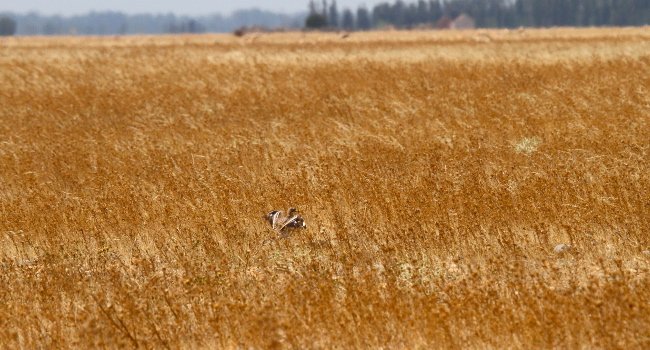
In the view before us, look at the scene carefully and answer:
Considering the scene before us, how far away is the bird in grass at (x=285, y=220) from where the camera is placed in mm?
8906

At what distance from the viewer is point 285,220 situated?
9055 mm

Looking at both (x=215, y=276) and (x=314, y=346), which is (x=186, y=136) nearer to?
(x=215, y=276)

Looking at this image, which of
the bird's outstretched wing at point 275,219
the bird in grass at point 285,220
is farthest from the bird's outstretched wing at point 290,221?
the bird's outstretched wing at point 275,219

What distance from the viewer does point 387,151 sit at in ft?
40.5

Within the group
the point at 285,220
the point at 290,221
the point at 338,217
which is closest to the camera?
the point at 290,221

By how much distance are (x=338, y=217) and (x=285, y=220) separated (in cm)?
61

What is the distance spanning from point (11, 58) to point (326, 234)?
19.8m

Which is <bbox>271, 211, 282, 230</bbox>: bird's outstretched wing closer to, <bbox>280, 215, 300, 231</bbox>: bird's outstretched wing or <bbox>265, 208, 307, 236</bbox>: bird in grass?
<bbox>265, 208, 307, 236</bbox>: bird in grass

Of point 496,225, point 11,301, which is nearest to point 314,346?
point 11,301

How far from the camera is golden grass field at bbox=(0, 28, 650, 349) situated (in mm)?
6262

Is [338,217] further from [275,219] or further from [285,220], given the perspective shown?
[275,219]

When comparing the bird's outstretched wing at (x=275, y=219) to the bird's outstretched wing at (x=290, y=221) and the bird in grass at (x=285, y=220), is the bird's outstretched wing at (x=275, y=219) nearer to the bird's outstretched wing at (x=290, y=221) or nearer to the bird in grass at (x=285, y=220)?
the bird in grass at (x=285, y=220)

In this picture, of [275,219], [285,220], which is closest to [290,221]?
[285,220]

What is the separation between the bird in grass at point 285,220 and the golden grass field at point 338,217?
0.15 meters
